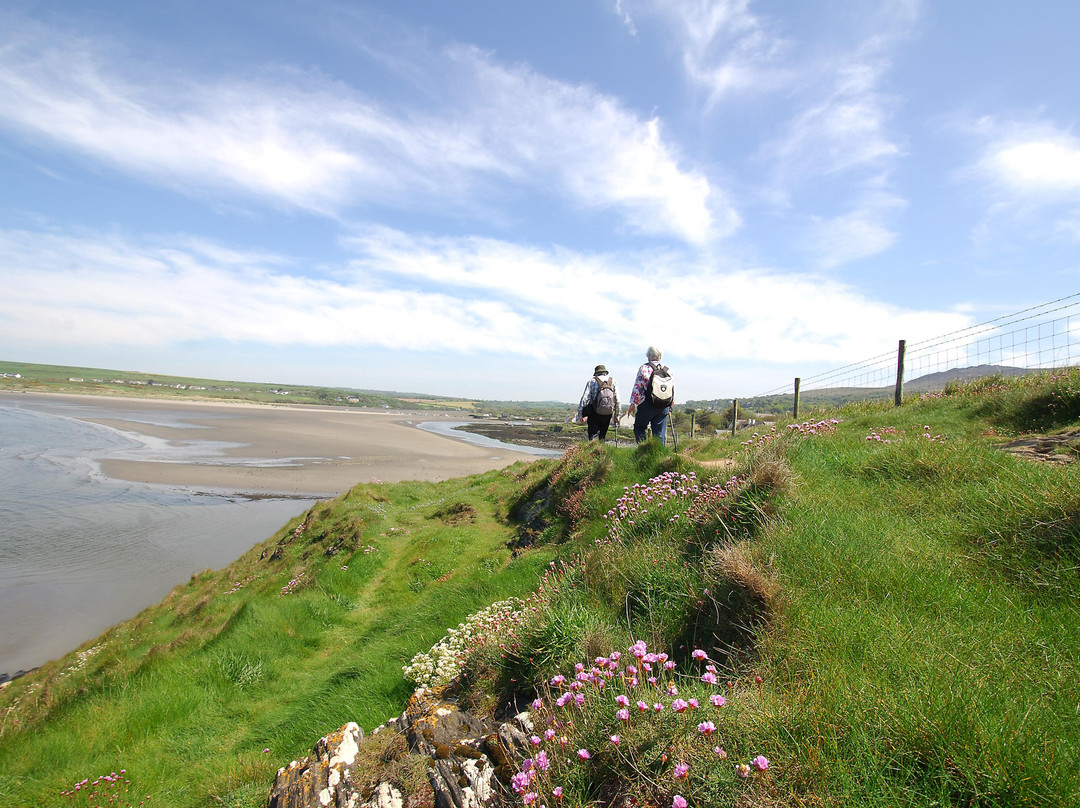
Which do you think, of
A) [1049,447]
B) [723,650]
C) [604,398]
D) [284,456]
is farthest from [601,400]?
[284,456]

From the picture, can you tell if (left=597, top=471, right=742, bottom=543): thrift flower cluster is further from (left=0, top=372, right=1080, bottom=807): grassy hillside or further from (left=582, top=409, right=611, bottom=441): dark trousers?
(left=582, top=409, right=611, bottom=441): dark trousers

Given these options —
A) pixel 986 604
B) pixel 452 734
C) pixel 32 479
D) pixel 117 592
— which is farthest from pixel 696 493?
pixel 32 479

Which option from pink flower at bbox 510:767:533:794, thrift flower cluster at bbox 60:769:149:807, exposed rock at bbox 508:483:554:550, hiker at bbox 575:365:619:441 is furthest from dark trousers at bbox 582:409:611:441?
pink flower at bbox 510:767:533:794

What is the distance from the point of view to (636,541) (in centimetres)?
546

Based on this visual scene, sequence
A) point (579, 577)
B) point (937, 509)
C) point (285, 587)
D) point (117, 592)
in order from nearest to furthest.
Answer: point (937, 509)
point (579, 577)
point (285, 587)
point (117, 592)

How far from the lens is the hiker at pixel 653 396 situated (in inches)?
422

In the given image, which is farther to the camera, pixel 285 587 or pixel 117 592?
pixel 117 592

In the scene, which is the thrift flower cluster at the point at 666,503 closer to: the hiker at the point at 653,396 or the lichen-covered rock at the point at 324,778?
the lichen-covered rock at the point at 324,778

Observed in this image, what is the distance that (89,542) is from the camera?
62.1 feet

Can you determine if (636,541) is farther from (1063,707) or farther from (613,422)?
(613,422)

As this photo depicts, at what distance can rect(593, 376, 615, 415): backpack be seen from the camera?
1311 centimetres

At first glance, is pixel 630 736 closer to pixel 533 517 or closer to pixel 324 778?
pixel 324 778

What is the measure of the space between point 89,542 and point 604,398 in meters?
20.3

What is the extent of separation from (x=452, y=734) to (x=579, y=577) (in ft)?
6.89
